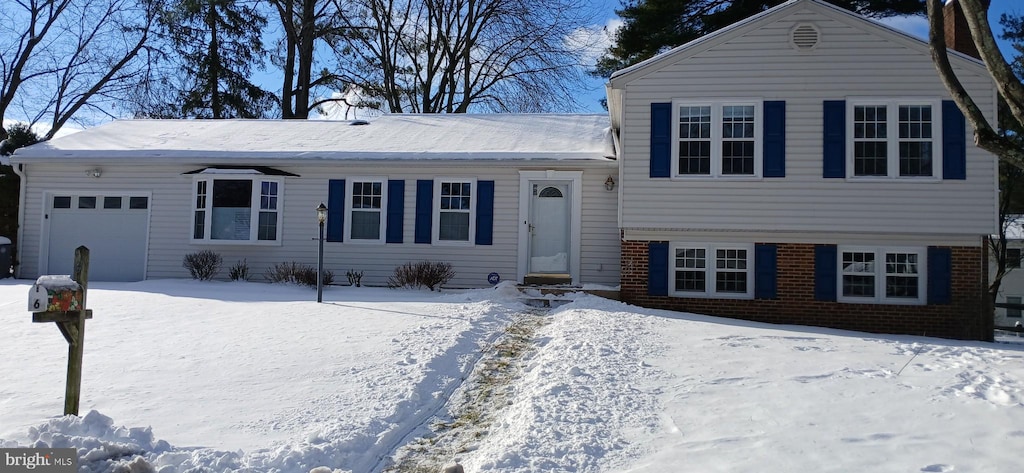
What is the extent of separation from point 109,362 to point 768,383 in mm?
6435

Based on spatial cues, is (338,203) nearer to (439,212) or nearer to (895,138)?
(439,212)

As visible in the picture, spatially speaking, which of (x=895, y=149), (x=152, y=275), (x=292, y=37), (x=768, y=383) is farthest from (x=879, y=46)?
(x=292, y=37)

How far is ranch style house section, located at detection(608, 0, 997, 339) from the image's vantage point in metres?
11.2

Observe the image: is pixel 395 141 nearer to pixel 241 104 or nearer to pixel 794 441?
pixel 794 441

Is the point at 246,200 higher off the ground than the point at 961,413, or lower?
higher

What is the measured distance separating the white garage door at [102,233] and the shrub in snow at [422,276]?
5.84 metres

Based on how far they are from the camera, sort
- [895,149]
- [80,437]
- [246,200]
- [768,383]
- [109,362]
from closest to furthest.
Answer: [80,437] → [768,383] → [109,362] → [895,149] → [246,200]

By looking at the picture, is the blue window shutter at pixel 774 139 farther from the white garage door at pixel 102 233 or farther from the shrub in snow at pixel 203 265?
the white garage door at pixel 102 233

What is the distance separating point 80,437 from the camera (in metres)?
4.33

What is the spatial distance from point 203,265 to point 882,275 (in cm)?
1279

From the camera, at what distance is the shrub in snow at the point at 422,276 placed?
1306 centimetres

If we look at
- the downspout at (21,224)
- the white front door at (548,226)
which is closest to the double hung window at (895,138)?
the white front door at (548,226)

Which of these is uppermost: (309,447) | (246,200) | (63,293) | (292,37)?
(292,37)

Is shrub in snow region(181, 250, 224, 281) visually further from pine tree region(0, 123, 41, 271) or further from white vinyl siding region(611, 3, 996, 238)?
white vinyl siding region(611, 3, 996, 238)
